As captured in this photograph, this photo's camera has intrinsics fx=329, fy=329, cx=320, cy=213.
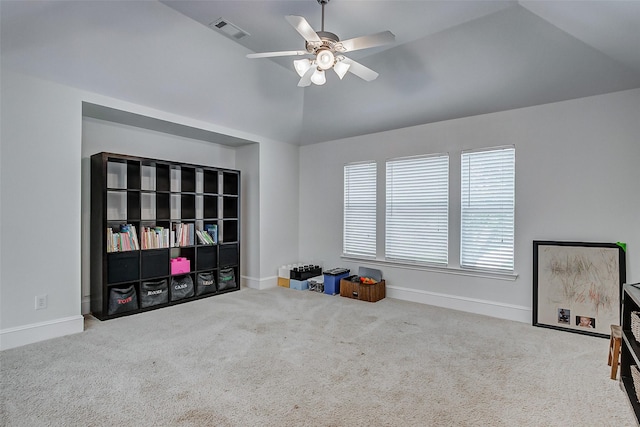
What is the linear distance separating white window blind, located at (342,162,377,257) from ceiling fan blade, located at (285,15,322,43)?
9.10 feet

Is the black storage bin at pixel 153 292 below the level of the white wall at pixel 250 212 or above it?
below

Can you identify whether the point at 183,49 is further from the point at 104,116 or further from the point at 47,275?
the point at 47,275

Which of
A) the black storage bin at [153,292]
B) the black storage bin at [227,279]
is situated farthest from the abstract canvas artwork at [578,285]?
the black storage bin at [153,292]

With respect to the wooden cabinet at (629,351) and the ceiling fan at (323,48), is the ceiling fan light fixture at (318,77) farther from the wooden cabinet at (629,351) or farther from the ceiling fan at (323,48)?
the wooden cabinet at (629,351)

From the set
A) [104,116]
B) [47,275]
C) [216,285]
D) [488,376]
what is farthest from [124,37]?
[488,376]

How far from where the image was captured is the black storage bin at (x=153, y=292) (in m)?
3.94

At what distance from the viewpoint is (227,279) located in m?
4.88

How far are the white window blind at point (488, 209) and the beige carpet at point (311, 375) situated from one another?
75 centimetres

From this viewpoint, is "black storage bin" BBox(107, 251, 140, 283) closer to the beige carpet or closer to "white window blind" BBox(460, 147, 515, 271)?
the beige carpet

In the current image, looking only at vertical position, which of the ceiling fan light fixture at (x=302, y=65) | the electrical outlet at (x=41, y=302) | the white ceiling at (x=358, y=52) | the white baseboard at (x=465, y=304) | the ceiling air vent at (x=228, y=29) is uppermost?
the ceiling air vent at (x=228, y=29)

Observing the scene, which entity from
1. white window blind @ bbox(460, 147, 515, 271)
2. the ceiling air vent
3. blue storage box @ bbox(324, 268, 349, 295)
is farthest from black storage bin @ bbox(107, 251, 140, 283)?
white window blind @ bbox(460, 147, 515, 271)

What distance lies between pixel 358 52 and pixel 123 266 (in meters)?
3.54

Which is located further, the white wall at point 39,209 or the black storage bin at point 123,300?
the black storage bin at point 123,300

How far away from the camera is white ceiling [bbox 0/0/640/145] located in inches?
105
